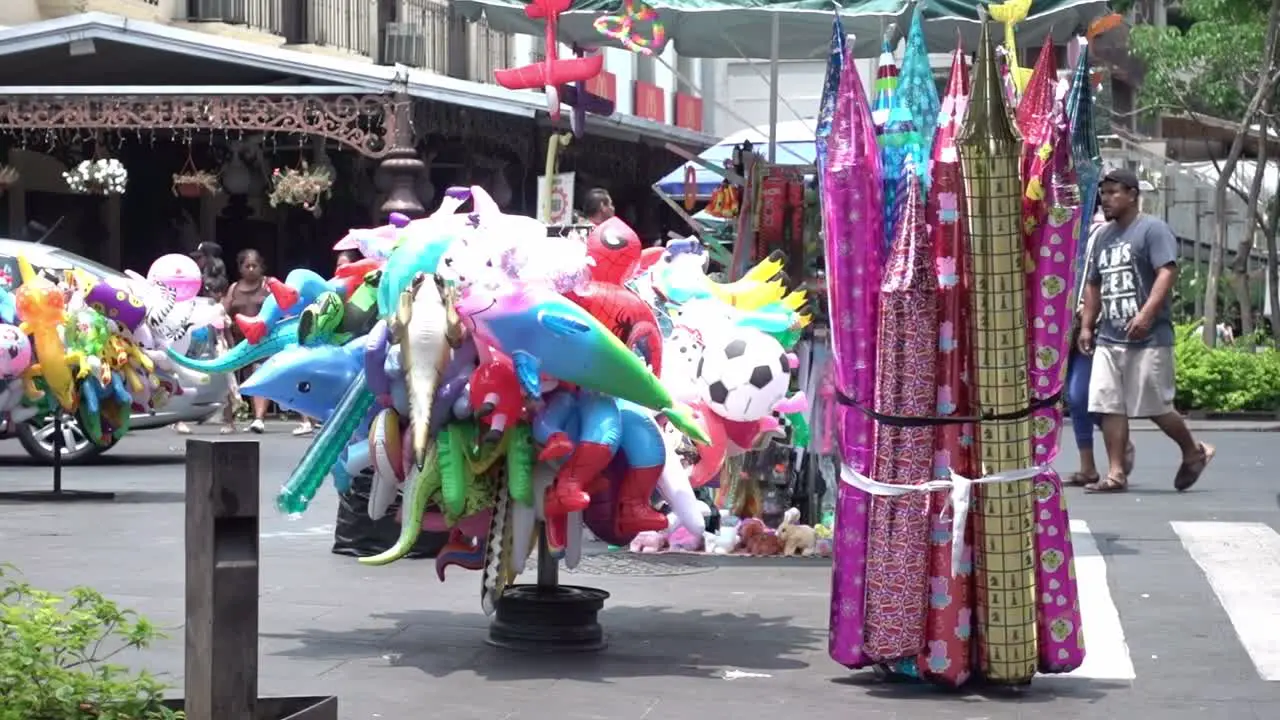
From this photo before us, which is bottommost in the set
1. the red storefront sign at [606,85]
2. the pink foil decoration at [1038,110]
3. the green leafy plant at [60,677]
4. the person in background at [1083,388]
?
the green leafy plant at [60,677]

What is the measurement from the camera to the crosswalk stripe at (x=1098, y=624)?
7797mm

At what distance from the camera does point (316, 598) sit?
Result: 954cm

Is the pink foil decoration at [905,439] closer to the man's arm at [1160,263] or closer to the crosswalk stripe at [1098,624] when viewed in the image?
the crosswalk stripe at [1098,624]

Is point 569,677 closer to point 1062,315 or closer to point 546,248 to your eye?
point 546,248

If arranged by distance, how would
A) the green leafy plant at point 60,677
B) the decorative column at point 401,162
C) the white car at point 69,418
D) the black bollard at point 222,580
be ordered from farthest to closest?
1. the decorative column at point 401,162
2. the white car at point 69,418
3. the green leafy plant at point 60,677
4. the black bollard at point 222,580

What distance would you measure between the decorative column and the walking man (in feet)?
24.3

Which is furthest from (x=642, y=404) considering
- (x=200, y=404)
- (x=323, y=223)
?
(x=323, y=223)

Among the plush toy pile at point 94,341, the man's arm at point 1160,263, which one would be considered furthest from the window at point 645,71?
the man's arm at point 1160,263

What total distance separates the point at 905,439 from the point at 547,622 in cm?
171

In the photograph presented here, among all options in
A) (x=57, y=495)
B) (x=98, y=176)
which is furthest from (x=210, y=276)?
(x=57, y=495)

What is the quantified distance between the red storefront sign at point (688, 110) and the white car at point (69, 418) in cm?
2558

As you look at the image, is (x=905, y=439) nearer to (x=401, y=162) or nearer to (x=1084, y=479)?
(x=1084, y=479)

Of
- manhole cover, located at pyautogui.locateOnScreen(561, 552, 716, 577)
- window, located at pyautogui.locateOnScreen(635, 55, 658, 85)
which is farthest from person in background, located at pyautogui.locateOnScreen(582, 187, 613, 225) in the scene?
window, located at pyautogui.locateOnScreen(635, 55, 658, 85)

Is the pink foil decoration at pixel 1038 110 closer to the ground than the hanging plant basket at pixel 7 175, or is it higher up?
closer to the ground
